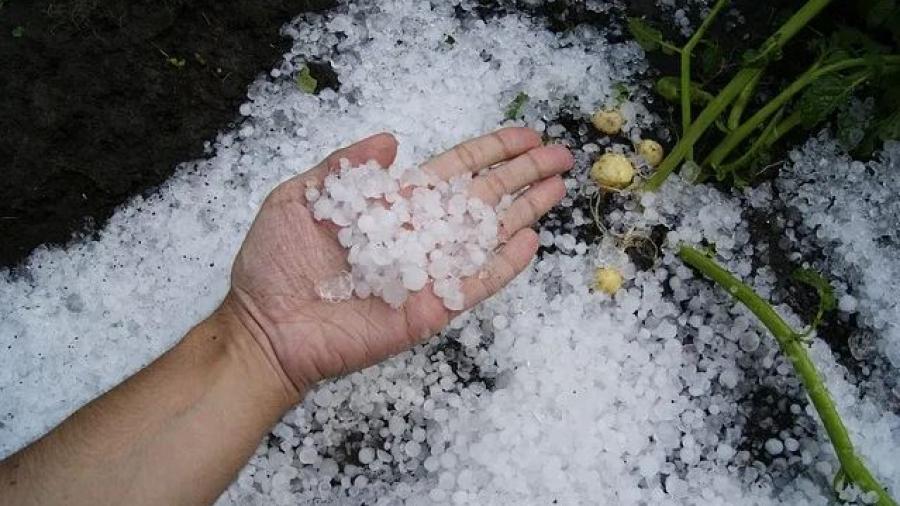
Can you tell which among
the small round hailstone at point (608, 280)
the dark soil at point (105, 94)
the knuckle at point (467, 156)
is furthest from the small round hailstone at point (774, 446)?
the dark soil at point (105, 94)

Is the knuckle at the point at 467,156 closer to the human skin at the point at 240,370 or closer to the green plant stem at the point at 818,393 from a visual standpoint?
the human skin at the point at 240,370

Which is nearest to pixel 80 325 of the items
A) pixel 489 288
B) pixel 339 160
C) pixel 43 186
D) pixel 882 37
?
pixel 43 186

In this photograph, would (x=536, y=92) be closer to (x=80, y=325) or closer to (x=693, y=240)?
(x=693, y=240)

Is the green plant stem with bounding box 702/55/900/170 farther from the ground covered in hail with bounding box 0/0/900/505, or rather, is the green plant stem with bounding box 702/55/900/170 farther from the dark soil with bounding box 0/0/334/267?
the dark soil with bounding box 0/0/334/267

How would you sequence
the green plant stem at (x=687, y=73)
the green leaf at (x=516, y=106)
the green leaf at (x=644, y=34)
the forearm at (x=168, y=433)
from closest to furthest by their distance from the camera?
1. the forearm at (x=168, y=433)
2. the green plant stem at (x=687, y=73)
3. the green leaf at (x=644, y=34)
4. the green leaf at (x=516, y=106)

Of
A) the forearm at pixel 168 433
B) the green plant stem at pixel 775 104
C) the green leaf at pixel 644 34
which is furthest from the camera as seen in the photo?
the green leaf at pixel 644 34
